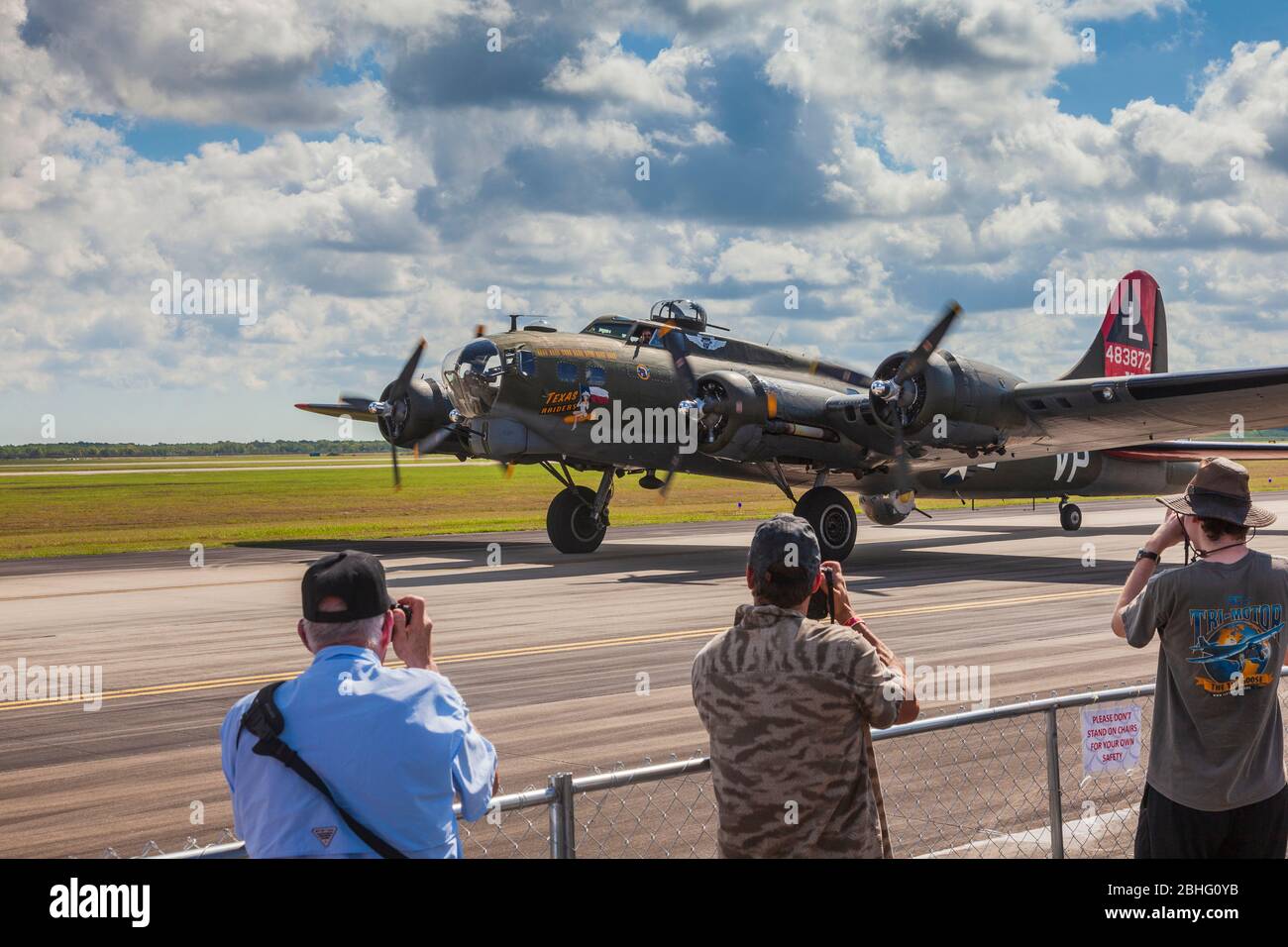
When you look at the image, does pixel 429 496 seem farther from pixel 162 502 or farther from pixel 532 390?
pixel 532 390

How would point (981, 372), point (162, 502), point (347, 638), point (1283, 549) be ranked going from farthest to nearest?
point (162, 502) → point (1283, 549) → point (981, 372) → point (347, 638)

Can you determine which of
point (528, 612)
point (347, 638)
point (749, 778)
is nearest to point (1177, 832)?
point (749, 778)

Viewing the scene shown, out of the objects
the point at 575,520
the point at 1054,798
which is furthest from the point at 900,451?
the point at 1054,798

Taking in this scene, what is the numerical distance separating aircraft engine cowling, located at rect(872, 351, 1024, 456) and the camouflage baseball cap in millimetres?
19969

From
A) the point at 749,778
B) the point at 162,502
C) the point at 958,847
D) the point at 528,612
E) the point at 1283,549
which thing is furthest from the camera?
the point at 162,502

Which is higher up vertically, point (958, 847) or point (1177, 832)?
point (1177, 832)

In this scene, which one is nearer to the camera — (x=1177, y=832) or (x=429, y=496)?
(x=1177, y=832)

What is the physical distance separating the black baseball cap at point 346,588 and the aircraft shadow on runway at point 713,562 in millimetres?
17781

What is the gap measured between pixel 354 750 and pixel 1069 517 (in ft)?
115

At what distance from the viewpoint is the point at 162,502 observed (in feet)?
225

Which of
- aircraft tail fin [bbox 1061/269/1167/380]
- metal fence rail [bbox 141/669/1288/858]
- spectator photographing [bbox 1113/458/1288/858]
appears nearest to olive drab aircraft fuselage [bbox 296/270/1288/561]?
aircraft tail fin [bbox 1061/269/1167/380]

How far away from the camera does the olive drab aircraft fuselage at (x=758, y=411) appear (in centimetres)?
2389

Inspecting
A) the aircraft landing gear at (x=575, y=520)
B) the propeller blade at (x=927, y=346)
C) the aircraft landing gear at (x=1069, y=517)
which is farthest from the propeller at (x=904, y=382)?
the aircraft landing gear at (x=1069, y=517)
